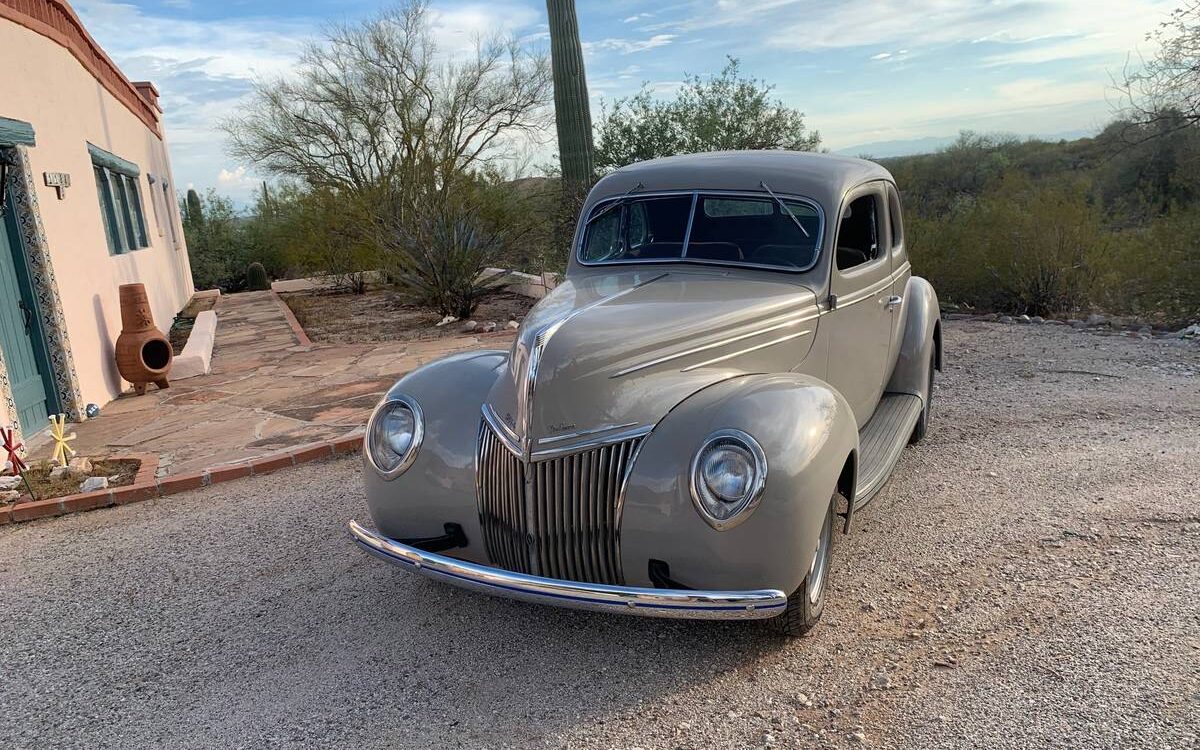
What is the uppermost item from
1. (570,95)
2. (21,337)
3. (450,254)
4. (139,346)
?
(570,95)

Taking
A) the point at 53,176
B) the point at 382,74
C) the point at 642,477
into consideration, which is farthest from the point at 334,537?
the point at 382,74

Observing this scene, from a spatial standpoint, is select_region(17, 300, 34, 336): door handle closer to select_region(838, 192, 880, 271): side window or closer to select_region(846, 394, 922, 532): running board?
select_region(838, 192, 880, 271): side window

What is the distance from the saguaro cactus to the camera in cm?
1190

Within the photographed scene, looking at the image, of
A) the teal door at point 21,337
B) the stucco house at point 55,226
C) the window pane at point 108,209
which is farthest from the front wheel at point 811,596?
the window pane at point 108,209

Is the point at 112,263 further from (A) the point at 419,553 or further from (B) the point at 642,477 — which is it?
(B) the point at 642,477

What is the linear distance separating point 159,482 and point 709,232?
153 inches

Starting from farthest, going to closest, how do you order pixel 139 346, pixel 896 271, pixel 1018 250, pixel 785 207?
pixel 1018 250 → pixel 139 346 → pixel 896 271 → pixel 785 207

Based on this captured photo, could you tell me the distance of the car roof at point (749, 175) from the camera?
411cm

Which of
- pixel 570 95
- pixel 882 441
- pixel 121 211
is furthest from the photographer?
pixel 570 95

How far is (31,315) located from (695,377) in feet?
21.0

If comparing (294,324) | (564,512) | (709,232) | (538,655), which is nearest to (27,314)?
(294,324)

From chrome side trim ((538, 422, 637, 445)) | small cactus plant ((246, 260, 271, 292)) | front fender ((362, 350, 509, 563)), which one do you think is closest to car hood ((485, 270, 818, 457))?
chrome side trim ((538, 422, 637, 445))

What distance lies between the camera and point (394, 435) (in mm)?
3217

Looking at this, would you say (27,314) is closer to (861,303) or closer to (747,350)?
(747,350)
